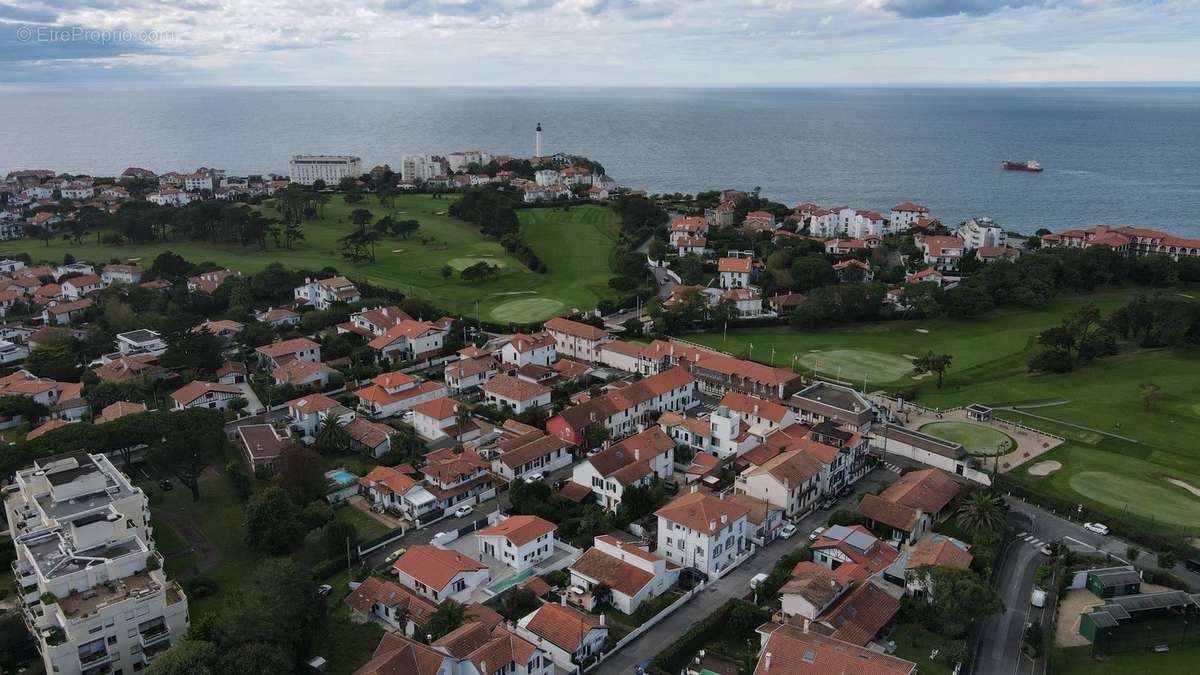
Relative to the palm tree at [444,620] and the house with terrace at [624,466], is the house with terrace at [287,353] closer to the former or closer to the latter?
the house with terrace at [624,466]

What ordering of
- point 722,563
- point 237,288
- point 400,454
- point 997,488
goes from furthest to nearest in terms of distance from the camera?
point 237,288 → point 400,454 → point 997,488 → point 722,563

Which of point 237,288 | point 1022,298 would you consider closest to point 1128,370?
point 1022,298

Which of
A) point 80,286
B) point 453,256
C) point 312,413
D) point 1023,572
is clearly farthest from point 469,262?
point 1023,572

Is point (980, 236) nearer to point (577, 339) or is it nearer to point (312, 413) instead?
point (577, 339)

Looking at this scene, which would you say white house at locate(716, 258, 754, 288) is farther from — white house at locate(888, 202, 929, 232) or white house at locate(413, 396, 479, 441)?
white house at locate(413, 396, 479, 441)

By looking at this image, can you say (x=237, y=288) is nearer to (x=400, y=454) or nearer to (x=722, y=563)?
(x=400, y=454)

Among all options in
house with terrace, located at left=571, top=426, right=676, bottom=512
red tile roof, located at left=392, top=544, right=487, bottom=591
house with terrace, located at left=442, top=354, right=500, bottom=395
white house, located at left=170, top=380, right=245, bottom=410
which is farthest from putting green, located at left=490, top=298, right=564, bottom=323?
red tile roof, located at left=392, top=544, right=487, bottom=591

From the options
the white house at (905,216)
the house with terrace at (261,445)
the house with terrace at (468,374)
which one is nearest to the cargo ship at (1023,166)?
the white house at (905,216)
